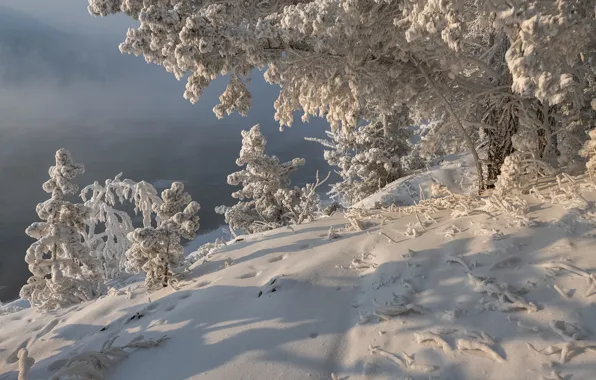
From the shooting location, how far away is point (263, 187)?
610 inches

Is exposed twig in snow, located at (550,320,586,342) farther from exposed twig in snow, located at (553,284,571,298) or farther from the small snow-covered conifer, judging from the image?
the small snow-covered conifer

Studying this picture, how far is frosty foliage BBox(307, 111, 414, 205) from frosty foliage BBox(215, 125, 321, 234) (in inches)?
82.3

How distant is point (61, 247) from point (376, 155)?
11.3 m

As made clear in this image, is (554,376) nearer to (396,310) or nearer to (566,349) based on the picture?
(566,349)

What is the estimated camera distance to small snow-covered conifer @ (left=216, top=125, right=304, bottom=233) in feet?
48.9

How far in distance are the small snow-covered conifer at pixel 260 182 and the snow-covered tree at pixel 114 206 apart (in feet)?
12.4

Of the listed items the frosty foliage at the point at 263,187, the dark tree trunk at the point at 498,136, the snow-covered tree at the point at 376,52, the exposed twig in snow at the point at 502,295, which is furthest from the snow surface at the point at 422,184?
the exposed twig in snow at the point at 502,295

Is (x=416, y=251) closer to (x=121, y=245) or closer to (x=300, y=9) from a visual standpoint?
(x=300, y=9)

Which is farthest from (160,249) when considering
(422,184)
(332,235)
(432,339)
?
(422,184)

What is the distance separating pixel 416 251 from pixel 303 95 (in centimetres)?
266

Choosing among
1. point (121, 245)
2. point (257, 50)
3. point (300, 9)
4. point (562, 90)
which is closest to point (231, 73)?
point (257, 50)

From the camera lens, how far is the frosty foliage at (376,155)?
15.1 meters

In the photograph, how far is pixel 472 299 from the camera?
10.6 ft

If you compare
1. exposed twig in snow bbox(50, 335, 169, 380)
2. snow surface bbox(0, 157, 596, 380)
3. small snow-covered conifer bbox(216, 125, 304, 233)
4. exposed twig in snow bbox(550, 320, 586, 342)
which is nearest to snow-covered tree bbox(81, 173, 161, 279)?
small snow-covered conifer bbox(216, 125, 304, 233)
